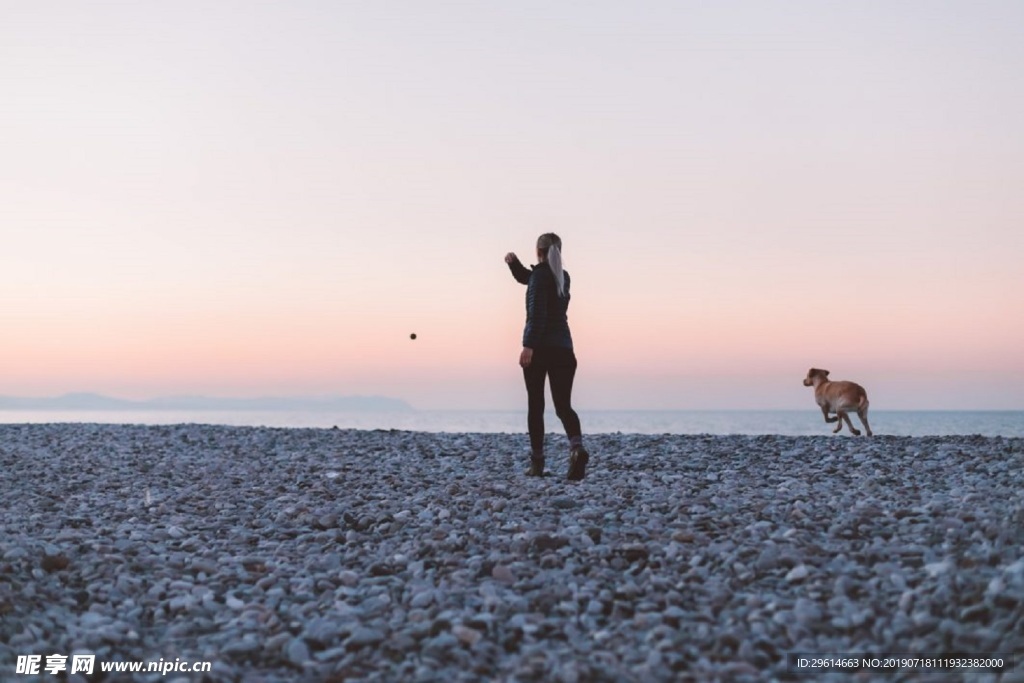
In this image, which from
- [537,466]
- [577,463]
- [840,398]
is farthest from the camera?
[840,398]

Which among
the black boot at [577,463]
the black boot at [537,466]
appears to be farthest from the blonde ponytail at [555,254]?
the black boot at [537,466]

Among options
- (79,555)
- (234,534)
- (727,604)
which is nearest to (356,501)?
(234,534)

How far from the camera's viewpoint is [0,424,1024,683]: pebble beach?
221 inches

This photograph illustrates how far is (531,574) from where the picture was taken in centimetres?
707

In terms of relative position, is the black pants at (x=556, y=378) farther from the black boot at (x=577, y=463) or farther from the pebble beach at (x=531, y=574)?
the pebble beach at (x=531, y=574)

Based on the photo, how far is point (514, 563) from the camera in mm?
7227

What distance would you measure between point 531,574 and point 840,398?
45.9 ft

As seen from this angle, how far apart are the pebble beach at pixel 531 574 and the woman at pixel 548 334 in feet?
3.45

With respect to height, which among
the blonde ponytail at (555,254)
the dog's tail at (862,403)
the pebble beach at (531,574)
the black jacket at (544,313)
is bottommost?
the pebble beach at (531,574)

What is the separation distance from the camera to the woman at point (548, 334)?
10.9 meters

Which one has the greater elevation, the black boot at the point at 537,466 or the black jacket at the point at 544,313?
the black jacket at the point at 544,313

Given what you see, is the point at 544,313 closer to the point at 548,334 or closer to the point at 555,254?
the point at 548,334

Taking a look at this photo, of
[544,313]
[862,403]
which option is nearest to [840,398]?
[862,403]

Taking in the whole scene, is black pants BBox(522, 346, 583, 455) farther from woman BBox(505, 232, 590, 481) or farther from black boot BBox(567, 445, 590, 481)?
black boot BBox(567, 445, 590, 481)
